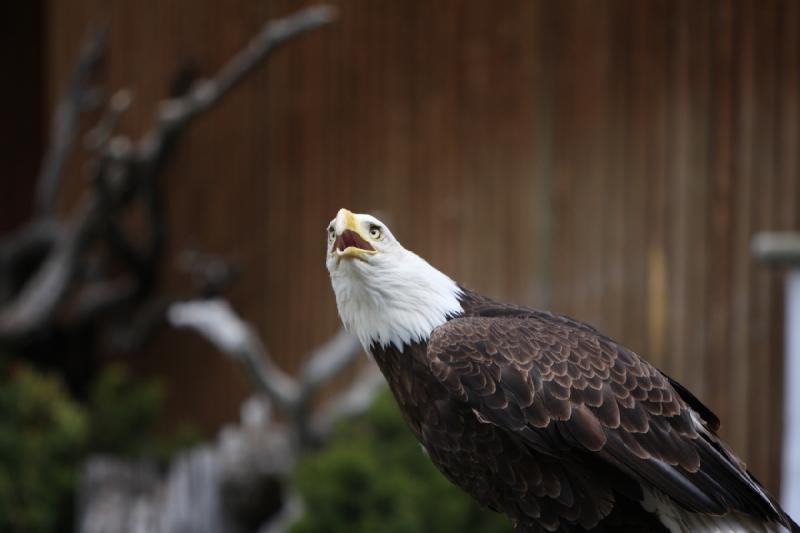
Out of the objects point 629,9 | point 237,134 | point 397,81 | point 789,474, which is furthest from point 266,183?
point 789,474

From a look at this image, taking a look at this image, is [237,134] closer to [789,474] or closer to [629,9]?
[629,9]

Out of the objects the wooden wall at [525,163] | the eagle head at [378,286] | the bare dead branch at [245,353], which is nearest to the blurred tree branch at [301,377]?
the bare dead branch at [245,353]

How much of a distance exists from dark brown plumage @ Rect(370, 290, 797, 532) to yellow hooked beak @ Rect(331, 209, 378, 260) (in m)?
0.23

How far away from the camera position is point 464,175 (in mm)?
5512

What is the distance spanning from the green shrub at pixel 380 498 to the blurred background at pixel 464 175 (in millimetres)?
140

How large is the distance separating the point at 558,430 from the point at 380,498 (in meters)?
2.42

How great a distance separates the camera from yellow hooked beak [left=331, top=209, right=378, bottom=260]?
6.89 ft

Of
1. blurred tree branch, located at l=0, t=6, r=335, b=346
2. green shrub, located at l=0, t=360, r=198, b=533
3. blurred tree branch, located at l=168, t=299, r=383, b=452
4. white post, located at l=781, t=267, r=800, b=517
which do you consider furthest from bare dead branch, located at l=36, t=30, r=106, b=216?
white post, located at l=781, t=267, r=800, b=517

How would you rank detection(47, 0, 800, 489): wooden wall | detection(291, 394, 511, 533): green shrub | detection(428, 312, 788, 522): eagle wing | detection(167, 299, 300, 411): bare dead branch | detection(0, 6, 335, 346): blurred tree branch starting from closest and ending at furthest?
detection(428, 312, 788, 522): eagle wing
detection(291, 394, 511, 533): green shrub
detection(47, 0, 800, 489): wooden wall
detection(167, 299, 300, 411): bare dead branch
detection(0, 6, 335, 346): blurred tree branch

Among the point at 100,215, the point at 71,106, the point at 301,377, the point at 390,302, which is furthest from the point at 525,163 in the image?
the point at 390,302

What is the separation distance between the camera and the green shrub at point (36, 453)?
5484 millimetres

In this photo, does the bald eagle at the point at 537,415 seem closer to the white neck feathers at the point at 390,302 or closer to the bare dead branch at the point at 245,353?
the white neck feathers at the point at 390,302

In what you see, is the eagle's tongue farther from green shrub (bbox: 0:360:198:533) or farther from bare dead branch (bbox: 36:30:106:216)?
bare dead branch (bbox: 36:30:106:216)

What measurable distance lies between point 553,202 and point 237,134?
2391mm
